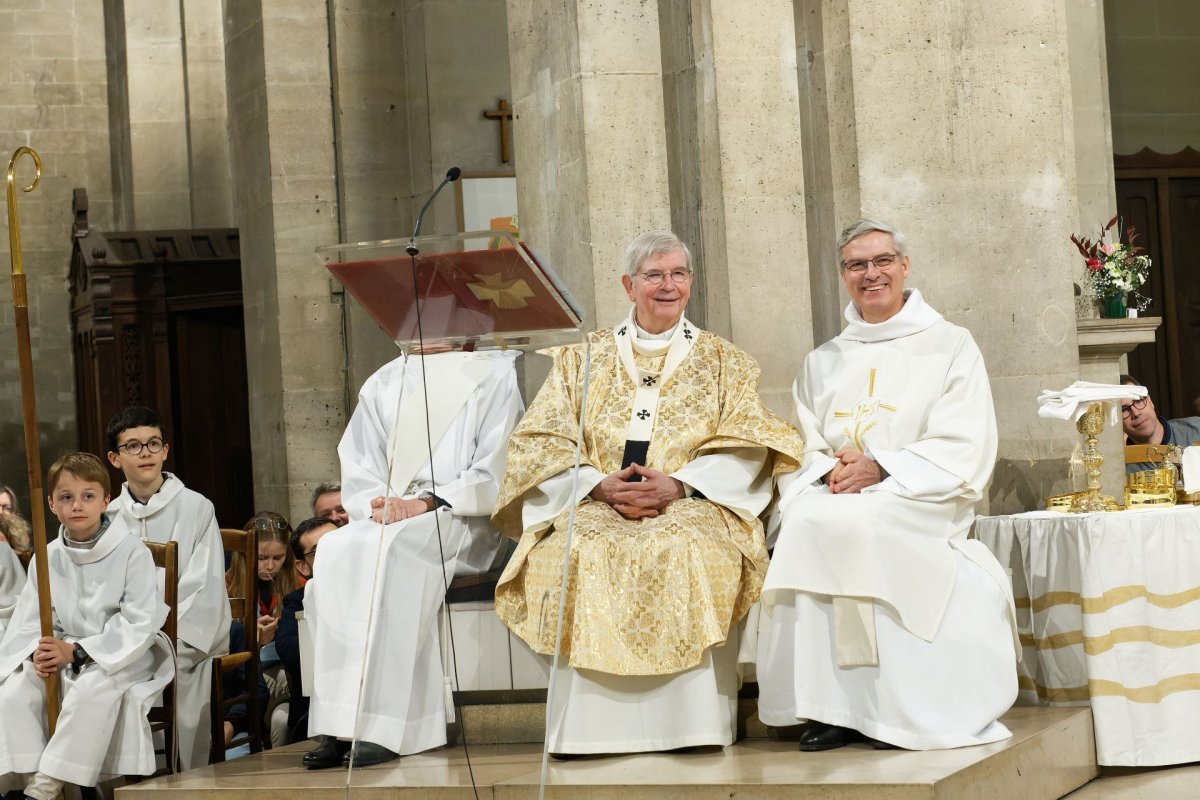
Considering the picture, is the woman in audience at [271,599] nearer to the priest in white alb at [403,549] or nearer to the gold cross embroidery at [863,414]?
the priest in white alb at [403,549]

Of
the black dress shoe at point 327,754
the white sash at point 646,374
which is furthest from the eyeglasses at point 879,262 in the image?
the black dress shoe at point 327,754

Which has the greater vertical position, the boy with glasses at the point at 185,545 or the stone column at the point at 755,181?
the stone column at the point at 755,181

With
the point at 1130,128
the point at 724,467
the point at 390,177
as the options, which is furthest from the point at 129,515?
the point at 1130,128

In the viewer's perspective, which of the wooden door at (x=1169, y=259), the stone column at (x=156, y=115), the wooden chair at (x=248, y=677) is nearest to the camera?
the wooden chair at (x=248, y=677)

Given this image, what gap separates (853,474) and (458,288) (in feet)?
4.58

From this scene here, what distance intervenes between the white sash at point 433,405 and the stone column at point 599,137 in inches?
38.4

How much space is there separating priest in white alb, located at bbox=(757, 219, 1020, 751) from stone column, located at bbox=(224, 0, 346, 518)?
5010 mm

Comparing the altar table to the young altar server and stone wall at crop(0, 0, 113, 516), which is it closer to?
the young altar server

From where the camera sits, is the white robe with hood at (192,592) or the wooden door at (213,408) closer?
the white robe with hood at (192,592)

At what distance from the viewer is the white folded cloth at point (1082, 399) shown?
5234mm

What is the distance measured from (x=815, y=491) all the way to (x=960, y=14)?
2.27 m

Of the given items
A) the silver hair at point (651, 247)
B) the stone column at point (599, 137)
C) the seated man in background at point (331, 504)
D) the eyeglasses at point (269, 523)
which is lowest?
the eyeglasses at point (269, 523)

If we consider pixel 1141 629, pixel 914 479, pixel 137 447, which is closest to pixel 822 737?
pixel 914 479

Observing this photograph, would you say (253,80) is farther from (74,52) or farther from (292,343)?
(74,52)
